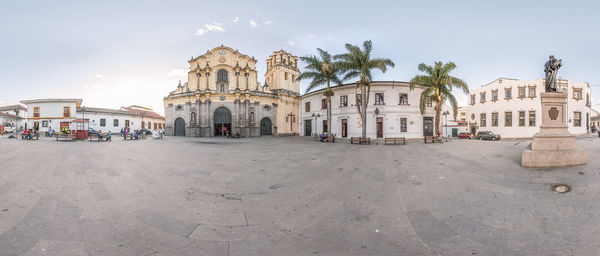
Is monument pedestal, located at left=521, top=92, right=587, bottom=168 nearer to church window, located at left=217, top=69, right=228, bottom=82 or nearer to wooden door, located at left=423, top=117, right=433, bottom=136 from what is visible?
wooden door, located at left=423, top=117, right=433, bottom=136

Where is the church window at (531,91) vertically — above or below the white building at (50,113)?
above

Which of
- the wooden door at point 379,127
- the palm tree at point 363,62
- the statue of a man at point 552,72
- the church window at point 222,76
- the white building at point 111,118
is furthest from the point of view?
the white building at point 111,118

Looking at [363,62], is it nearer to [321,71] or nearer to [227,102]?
[321,71]

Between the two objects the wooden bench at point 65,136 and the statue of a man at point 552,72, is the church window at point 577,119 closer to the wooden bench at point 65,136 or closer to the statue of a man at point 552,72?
the statue of a man at point 552,72

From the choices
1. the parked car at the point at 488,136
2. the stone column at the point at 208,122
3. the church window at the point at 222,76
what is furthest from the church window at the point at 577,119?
the stone column at the point at 208,122

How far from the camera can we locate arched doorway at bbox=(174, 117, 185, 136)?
113ft

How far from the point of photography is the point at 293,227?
137 inches

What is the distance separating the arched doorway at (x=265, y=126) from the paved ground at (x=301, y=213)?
28.1m

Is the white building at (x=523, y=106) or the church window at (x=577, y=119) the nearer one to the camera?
the white building at (x=523, y=106)

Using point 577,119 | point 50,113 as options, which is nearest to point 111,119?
point 50,113

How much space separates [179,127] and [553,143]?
3845 centimetres

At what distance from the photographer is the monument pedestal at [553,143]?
6.69 meters

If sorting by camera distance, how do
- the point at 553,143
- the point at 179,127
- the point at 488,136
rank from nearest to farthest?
1. the point at 553,143
2. the point at 488,136
3. the point at 179,127

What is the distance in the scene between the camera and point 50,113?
3641cm
